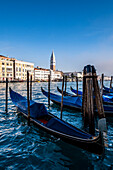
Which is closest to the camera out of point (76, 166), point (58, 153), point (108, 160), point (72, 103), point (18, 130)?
point (76, 166)

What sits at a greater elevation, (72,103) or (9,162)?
(72,103)

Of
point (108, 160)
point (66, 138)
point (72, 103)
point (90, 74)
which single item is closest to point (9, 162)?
point (66, 138)

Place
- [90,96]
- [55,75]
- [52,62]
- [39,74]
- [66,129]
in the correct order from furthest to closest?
1. [52,62]
2. [55,75]
3. [39,74]
4. [90,96]
5. [66,129]

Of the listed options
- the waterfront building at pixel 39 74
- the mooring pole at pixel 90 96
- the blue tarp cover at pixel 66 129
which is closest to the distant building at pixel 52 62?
the waterfront building at pixel 39 74

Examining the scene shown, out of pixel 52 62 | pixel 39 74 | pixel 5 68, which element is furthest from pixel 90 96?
pixel 52 62

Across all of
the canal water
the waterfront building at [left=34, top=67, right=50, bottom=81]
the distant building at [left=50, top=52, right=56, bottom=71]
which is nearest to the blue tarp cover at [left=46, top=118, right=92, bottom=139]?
the canal water

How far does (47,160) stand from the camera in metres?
3.34

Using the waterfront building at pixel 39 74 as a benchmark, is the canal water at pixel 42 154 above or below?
below

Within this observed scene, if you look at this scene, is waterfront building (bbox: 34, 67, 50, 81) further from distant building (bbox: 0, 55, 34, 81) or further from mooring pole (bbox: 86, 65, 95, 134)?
mooring pole (bbox: 86, 65, 95, 134)

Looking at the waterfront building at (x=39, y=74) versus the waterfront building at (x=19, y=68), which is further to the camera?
the waterfront building at (x=39, y=74)

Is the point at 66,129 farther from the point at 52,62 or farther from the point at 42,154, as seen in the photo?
the point at 52,62

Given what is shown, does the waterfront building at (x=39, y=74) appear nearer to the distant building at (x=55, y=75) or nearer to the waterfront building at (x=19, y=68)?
the waterfront building at (x=19, y=68)

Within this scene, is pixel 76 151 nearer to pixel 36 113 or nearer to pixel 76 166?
pixel 76 166

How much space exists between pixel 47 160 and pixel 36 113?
238 centimetres
